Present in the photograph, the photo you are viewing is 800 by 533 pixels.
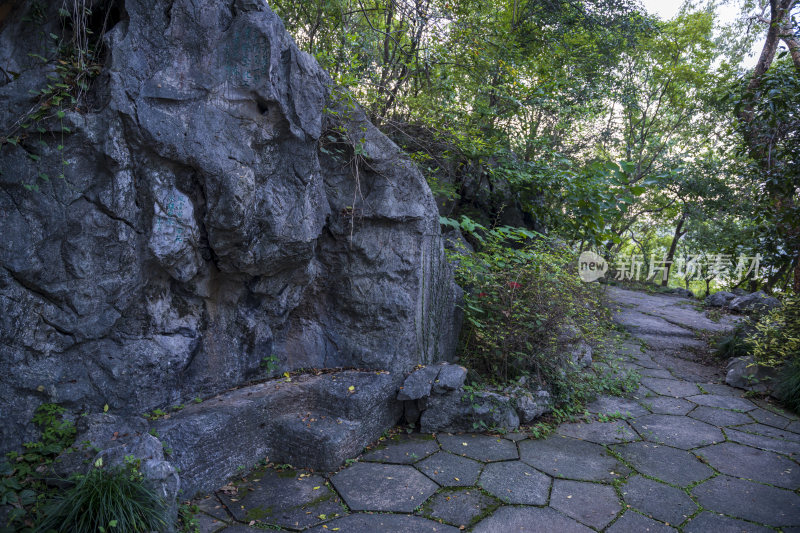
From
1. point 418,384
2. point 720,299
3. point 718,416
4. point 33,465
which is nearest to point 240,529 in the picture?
point 33,465

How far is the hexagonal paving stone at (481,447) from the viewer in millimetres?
3463

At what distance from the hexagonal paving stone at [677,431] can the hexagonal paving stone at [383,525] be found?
238 cm

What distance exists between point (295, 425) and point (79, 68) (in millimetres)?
2670

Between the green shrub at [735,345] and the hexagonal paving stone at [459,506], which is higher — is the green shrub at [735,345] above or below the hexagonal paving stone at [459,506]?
above

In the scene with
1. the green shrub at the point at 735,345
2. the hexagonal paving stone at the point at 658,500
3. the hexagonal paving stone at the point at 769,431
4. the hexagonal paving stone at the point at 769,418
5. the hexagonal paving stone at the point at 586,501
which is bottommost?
the hexagonal paving stone at the point at 586,501

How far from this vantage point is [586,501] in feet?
9.55

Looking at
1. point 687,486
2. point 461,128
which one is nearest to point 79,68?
point 461,128

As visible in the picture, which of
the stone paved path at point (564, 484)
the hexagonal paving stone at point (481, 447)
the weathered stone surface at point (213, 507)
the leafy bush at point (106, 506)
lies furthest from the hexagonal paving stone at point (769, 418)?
the leafy bush at point (106, 506)

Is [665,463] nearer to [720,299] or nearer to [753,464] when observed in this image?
[753,464]

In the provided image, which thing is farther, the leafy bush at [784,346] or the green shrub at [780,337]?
the green shrub at [780,337]

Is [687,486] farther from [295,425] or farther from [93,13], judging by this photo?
[93,13]

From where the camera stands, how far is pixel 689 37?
11461 millimetres

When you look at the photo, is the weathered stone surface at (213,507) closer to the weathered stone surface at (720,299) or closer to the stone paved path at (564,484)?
the stone paved path at (564,484)

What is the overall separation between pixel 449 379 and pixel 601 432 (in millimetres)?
1467
